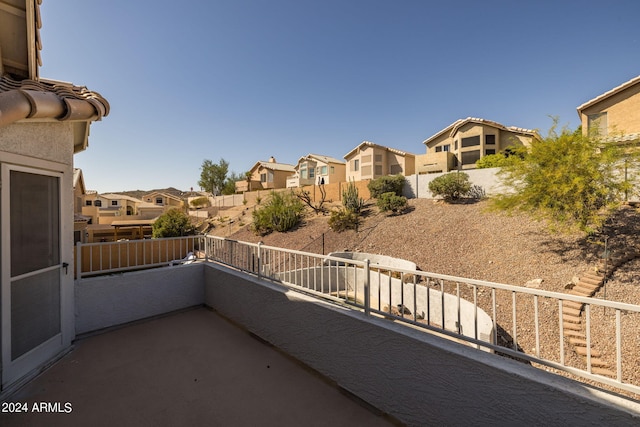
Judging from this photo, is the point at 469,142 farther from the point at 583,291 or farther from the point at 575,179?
the point at 583,291

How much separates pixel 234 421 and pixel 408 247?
36.0ft

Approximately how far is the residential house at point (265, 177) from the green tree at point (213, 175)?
26.7 feet

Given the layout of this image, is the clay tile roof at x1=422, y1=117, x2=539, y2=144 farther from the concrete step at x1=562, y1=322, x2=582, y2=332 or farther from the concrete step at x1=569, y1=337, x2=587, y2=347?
the concrete step at x1=569, y1=337, x2=587, y2=347

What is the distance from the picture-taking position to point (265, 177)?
38.3 m

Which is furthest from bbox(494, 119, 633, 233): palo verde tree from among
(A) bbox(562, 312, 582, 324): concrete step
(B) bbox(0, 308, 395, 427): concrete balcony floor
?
(B) bbox(0, 308, 395, 427): concrete balcony floor

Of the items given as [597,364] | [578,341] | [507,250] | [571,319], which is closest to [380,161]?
[507,250]

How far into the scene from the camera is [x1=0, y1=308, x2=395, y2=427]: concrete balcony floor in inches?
102

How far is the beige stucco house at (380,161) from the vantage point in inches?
1136

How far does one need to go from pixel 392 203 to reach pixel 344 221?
10.2 feet

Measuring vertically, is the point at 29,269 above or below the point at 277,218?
below

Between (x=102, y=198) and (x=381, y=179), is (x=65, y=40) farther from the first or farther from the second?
(x=102, y=198)

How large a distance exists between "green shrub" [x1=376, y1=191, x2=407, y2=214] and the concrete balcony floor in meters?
13.3

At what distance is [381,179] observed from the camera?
61.3 feet

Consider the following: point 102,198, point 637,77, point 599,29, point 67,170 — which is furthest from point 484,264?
point 102,198
